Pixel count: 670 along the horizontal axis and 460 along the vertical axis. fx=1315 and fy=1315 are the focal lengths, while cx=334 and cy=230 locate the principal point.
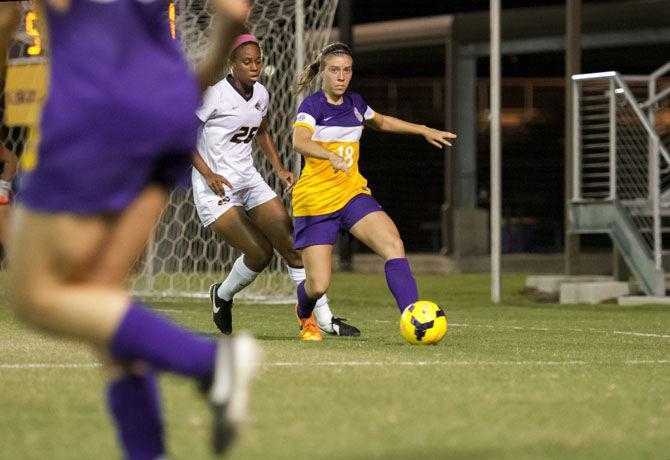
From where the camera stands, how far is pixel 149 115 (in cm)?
333

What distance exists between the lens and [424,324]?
7762mm

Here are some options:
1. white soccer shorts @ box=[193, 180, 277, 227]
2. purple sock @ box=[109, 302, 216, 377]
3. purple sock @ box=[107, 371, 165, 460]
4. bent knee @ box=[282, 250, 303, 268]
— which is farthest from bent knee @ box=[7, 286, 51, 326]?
white soccer shorts @ box=[193, 180, 277, 227]

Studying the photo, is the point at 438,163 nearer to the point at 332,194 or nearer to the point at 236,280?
the point at 236,280

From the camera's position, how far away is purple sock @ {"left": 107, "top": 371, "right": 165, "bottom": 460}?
3.47m

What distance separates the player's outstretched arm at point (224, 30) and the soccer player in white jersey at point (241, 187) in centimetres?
492

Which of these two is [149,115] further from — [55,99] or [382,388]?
[382,388]

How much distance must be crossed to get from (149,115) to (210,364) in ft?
2.13

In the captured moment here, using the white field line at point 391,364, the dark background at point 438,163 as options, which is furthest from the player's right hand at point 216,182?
the dark background at point 438,163

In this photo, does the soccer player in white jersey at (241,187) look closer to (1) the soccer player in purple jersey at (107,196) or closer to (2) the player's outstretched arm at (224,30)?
(2) the player's outstretched arm at (224,30)

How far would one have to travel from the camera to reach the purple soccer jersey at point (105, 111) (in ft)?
10.8

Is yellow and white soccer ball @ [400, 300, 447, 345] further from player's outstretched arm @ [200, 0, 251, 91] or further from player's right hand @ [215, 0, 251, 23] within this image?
player's right hand @ [215, 0, 251, 23]

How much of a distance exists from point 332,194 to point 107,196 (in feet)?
16.7

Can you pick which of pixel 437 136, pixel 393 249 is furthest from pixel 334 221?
pixel 437 136

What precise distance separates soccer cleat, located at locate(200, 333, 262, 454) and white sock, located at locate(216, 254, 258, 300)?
5.68m
